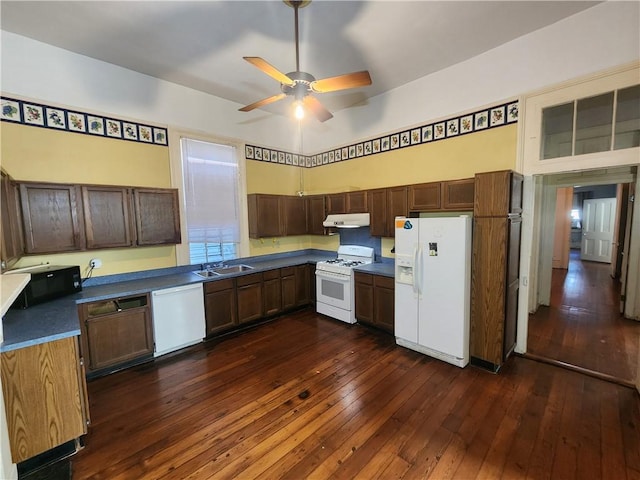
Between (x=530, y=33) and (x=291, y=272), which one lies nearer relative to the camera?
(x=530, y=33)

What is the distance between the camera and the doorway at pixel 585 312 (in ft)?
9.78

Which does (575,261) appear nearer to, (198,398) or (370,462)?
(370,462)

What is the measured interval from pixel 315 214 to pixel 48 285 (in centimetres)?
357

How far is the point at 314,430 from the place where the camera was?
6.84 feet

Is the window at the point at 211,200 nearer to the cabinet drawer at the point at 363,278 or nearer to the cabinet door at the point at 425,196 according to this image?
the cabinet drawer at the point at 363,278

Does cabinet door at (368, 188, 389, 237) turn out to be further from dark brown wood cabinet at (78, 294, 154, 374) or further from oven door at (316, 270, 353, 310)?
dark brown wood cabinet at (78, 294, 154, 374)

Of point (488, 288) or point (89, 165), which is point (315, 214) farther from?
point (89, 165)

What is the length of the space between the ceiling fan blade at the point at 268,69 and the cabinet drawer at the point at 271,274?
2653 mm

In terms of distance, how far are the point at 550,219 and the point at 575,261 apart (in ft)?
18.8

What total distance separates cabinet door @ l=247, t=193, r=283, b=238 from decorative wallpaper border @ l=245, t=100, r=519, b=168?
72 centimetres

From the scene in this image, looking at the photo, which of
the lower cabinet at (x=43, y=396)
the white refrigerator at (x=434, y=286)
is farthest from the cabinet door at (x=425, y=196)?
the lower cabinet at (x=43, y=396)

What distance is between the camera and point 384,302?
3641 millimetres

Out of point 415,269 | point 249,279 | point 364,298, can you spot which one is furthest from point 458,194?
point 249,279

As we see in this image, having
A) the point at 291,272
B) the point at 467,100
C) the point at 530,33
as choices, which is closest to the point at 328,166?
the point at 291,272
